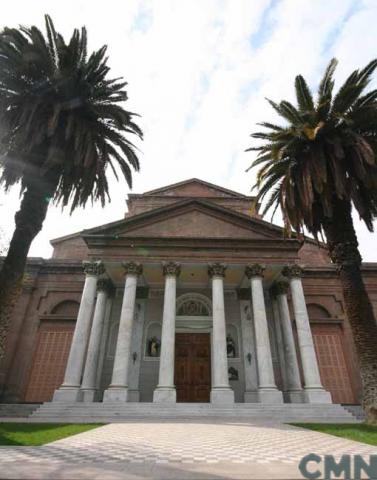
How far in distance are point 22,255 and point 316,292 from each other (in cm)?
1724

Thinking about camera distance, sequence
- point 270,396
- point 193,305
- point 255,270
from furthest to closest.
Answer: point 193,305
point 255,270
point 270,396

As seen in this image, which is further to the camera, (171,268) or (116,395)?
(171,268)

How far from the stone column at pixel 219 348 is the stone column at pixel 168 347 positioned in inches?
73.6

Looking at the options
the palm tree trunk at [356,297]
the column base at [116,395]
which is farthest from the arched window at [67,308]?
the palm tree trunk at [356,297]

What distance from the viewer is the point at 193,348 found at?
63.3ft

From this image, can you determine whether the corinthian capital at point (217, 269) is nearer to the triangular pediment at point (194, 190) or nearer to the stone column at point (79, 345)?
the stone column at point (79, 345)

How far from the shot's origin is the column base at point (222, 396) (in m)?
13.8

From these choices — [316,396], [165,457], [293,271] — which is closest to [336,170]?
[293,271]

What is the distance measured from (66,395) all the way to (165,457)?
11.1 meters

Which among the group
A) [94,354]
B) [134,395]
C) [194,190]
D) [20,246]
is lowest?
[134,395]

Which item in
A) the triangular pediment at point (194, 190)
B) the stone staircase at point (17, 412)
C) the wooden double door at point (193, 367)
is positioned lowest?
the stone staircase at point (17, 412)

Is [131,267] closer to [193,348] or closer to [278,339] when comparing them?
[193,348]

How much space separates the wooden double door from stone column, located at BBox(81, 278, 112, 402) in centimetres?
458

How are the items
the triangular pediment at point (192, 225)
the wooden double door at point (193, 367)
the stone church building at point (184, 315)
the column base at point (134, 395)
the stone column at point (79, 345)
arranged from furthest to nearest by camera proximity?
the triangular pediment at point (192, 225), the wooden double door at point (193, 367), the column base at point (134, 395), the stone church building at point (184, 315), the stone column at point (79, 345)
